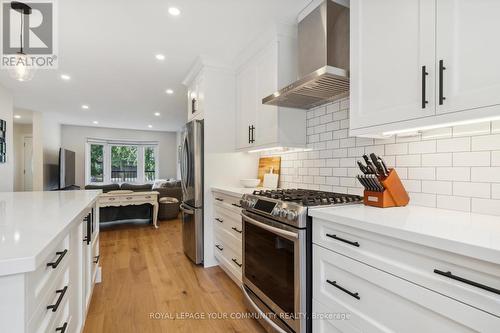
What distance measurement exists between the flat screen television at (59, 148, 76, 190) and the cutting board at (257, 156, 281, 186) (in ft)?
18.4

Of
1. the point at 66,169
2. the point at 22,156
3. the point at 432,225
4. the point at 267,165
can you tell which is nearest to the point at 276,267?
the point at 432,225

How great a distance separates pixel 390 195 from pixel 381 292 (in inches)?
24.1

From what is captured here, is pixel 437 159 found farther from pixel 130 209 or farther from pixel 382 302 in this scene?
pixel 130 209

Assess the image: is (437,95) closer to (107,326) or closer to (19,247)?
(19,247)

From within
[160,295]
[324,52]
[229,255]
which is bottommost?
[160,295]

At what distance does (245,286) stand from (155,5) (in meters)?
2.34

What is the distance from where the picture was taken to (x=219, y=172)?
10.0 ft

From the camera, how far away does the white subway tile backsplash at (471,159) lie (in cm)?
124

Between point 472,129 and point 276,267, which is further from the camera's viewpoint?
point 276,267

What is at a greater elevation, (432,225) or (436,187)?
(436,187)

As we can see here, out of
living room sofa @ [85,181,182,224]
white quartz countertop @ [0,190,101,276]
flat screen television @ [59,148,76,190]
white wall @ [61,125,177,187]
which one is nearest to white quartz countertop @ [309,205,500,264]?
white quartz countertop @ [0,190,101,276]

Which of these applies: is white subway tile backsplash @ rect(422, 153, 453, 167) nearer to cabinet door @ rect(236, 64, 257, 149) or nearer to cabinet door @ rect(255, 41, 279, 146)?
cabinet door @ rect(255, 41, 279, 146)

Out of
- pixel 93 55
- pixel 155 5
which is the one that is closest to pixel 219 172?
pixel 155 5

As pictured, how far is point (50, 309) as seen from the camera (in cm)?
95
